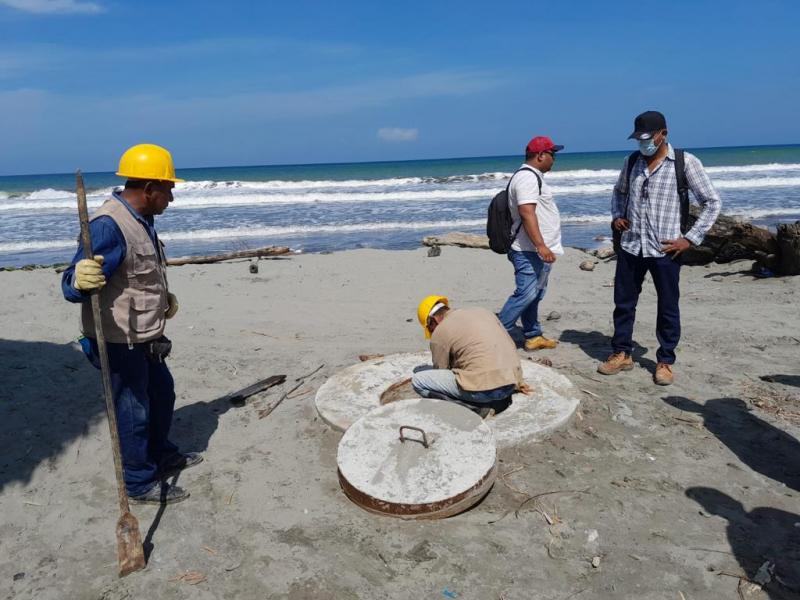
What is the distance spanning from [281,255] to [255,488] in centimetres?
802

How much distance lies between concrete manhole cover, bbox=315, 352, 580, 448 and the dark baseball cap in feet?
6.17

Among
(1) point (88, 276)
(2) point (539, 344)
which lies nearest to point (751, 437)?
(2) point (539, 344)

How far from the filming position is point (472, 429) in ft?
11.8

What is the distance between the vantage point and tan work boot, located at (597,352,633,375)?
509 centimetres

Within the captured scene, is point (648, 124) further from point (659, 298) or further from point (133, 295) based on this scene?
point (133, 295)

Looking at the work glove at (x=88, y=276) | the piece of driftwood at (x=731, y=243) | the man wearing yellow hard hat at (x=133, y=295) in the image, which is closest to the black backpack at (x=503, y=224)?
the man wearing yellow hard hat at (x=133, y=295)

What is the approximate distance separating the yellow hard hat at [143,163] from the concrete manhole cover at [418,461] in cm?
182

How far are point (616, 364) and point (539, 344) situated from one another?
2.75 feet

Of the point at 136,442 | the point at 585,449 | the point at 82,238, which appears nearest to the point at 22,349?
the point at 136,442

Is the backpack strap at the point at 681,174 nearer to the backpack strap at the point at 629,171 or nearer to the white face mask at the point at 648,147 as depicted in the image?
the white face mask at the point at 648,147

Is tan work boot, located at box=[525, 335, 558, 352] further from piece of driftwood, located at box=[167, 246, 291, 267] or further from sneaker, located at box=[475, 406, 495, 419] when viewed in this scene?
piece of driftwood, located at box=[167, 246, 291, 267]

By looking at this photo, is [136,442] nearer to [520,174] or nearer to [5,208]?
[520,174]

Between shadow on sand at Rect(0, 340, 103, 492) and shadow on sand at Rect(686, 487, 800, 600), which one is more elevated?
shadow on sand at Rect(0, 340, 103, 492)

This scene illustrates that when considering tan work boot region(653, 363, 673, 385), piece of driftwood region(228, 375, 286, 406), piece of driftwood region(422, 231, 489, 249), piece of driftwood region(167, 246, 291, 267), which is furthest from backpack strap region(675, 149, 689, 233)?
piece of driftwood region(167, 246, 291, 267)
